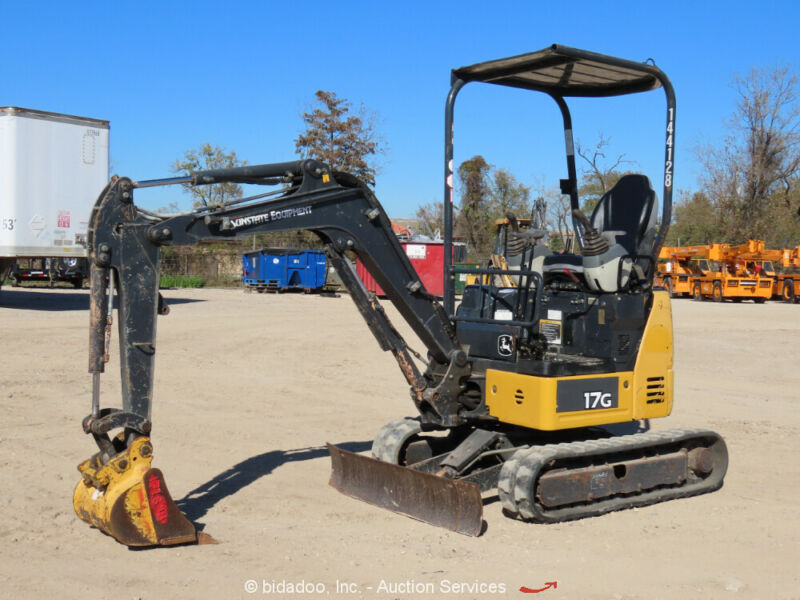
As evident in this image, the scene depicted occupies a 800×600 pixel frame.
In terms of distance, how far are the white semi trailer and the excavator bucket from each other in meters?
15.2

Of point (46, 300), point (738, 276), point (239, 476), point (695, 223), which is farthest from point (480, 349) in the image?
point (695, 223)

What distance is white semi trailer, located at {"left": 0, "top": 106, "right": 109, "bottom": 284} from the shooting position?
65.4ft

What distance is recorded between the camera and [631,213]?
7.78 metres

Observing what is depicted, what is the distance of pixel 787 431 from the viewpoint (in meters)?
10.3

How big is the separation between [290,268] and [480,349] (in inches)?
1010

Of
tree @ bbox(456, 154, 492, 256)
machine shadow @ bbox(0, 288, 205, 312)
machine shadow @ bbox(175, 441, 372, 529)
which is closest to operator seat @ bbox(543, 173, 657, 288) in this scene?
machine shadow @ bbox(175, 441, 372, 529)

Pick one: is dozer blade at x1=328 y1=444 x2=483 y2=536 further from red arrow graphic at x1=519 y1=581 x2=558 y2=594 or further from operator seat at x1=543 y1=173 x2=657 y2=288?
operator seat at x1=543 y1=173 x2=657 y2=288

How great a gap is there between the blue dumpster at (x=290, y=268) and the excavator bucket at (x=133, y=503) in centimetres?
2651

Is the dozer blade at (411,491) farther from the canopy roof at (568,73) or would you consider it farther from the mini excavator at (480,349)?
the canopy roof at (568,73)

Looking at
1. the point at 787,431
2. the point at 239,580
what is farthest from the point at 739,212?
the point at 239,580

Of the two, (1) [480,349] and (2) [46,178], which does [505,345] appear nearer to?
(1) [480,349]

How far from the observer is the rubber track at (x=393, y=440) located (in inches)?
298

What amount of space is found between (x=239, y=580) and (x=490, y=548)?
1.76 meters

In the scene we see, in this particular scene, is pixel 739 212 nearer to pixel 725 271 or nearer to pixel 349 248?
pixel 725 271
